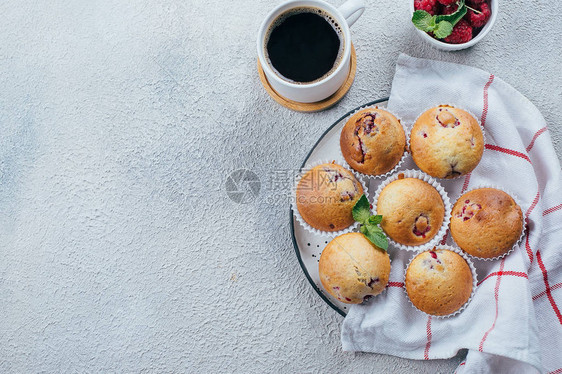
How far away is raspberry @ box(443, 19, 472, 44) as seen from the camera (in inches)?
48.7

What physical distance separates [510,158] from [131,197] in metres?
1.04

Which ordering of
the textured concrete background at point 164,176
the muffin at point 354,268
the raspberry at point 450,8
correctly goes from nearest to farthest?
the muffin at point 354,268 → the raspberry at point 450,8 → the textured concrete background at point 164,176

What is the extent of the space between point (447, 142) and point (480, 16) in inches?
14.2

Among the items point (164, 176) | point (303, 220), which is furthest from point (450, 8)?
point (164, 176)

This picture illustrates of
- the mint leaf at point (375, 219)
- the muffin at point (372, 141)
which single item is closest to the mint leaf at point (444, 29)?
the muffin at point (372, 141)

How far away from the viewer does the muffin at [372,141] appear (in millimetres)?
1127

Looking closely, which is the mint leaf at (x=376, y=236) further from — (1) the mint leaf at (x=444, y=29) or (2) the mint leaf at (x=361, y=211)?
(1) the mint leaf at (x=444, y=29)

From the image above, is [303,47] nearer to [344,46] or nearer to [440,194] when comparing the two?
[344,46]

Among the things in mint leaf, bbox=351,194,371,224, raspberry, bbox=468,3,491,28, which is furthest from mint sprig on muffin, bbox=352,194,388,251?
raspberry, bbox=468,3,491,28

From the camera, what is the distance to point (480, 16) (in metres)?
1.22

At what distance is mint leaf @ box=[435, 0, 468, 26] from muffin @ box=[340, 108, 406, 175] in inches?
11.3

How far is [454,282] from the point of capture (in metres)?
1.13

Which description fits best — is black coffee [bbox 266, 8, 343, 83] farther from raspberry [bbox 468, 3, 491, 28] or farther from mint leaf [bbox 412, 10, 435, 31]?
raspberry [bbox 468, 3, 491, 28]

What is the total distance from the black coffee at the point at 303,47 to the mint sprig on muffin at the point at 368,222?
1.10ft
